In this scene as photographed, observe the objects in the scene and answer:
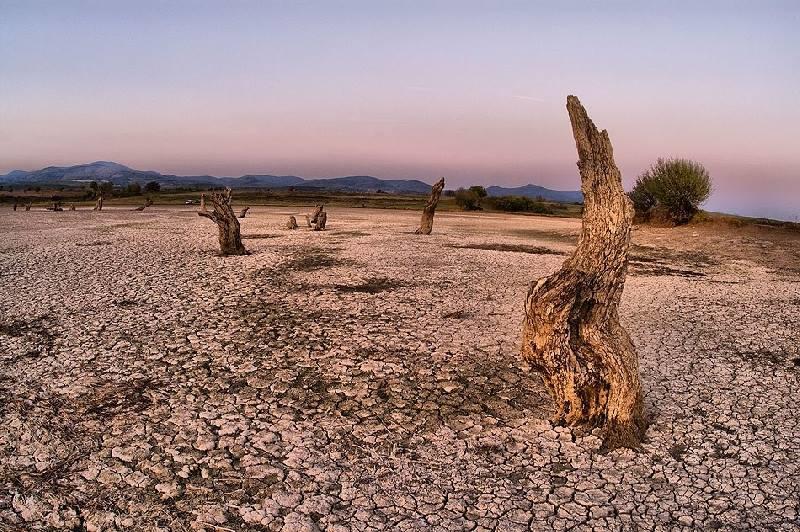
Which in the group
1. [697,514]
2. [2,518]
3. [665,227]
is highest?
[665,227]

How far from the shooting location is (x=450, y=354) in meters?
8.73

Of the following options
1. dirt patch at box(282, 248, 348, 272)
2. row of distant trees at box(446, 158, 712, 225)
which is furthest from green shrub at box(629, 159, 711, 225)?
dirt patch at box(282, 248, 348, 272)

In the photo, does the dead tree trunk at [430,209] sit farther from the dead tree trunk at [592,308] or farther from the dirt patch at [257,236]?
the dead tree trunk at [592,308]

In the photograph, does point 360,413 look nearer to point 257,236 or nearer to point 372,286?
point 372,286

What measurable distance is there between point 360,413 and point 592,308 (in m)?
3.05

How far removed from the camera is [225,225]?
18844mm

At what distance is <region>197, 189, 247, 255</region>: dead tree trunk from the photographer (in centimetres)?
1867

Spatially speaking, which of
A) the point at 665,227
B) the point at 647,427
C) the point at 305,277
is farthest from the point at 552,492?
the point at 665,227

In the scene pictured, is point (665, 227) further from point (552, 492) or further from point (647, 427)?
point (552, 492)

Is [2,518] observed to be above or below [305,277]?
below

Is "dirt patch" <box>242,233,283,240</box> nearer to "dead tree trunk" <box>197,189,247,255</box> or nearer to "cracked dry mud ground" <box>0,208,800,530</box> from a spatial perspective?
"dead tree trunk" <box>197,189,247,255</box>

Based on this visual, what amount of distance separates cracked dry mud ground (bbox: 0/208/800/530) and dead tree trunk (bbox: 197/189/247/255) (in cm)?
497

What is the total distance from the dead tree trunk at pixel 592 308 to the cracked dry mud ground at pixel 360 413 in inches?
17.3

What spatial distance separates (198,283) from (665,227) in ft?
83.3
